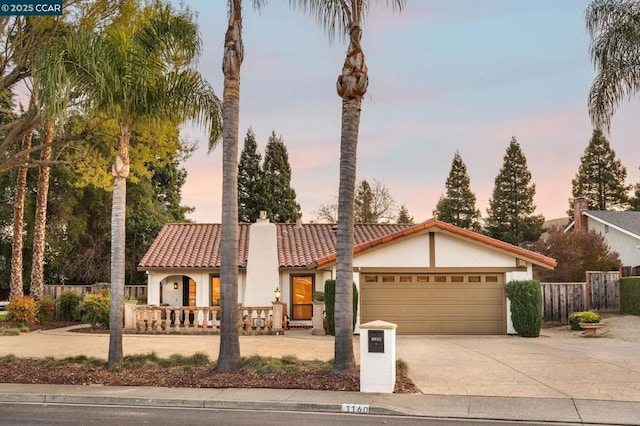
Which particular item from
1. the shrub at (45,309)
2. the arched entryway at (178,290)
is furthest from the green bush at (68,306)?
the arched entryway at (178,290)

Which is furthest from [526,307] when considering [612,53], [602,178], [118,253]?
[602,178]

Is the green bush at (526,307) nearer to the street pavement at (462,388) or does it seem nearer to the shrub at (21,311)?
the street pavement at (462,388)

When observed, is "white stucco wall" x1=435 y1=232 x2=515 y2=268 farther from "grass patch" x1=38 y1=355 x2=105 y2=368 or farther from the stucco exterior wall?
"grass patch" x1=38 y1=355 x2=105 y2=368

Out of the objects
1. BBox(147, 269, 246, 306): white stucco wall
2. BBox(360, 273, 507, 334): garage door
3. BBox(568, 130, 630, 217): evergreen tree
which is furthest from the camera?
BBox(568, 130, 630, 217): evergreen tree

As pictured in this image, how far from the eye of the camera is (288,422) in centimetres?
904

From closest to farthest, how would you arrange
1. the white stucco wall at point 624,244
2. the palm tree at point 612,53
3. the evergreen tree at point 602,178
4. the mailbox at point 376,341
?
the mailbox at point 376,341, the palm tree at point 612,53, the white stucco wall at point 624,244, the evergreen tree at point 602,178

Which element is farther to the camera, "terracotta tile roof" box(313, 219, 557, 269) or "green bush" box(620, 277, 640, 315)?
"green bush" box(620, 277, 640, 315)

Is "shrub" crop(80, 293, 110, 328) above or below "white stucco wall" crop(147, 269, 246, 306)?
below

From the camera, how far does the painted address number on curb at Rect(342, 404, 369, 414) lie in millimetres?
9789

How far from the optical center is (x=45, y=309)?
84.3ft

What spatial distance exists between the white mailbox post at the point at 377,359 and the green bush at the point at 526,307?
11.2 meters

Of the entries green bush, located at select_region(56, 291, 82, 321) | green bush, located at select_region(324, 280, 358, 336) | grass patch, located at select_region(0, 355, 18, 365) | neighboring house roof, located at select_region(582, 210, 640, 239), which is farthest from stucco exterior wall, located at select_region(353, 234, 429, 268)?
neighboring house roof, located at select_region(582, 210, 640, 239)

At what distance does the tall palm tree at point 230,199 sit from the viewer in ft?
41.0

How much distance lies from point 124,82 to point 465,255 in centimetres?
1343
